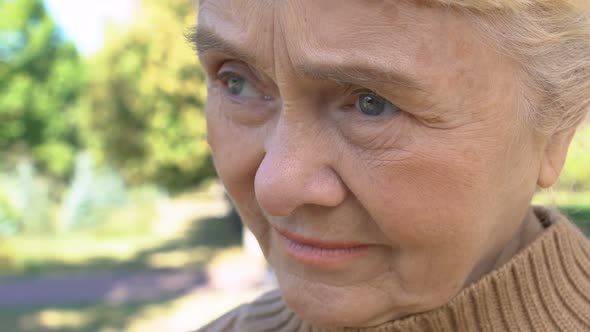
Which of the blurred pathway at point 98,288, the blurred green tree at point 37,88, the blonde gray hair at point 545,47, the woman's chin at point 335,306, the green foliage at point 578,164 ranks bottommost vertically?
the woman's chin at point 335,306

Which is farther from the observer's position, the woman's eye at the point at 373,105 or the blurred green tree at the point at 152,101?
the blurred green tree at the point at 152,101

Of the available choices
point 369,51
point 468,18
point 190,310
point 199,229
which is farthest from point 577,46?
point 199,229

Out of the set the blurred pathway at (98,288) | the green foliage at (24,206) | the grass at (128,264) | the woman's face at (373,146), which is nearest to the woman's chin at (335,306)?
the woman's face at (373,146)

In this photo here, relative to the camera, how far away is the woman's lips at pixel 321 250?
41.7 inches

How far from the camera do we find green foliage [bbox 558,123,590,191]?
130 cm

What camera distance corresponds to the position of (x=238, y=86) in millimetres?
1167

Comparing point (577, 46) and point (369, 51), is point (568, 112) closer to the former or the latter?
point (577, 46)

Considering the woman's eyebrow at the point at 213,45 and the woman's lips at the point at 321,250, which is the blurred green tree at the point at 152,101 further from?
the woman's lips at the point at 321,250

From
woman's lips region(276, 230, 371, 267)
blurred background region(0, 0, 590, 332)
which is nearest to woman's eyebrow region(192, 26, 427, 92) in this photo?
woman's lips region(276, 230, 371, 267)

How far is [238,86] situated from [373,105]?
27cm

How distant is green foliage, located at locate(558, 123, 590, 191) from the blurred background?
436 cm

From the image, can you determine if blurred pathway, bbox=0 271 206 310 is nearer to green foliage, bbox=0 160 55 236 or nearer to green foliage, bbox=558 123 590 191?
green foliage, bbox=0 160 55 236

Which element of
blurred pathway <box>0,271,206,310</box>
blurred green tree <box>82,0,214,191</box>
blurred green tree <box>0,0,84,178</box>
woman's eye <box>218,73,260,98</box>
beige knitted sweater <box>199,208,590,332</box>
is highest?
blurred green tree <box>0,0,84,178</box>

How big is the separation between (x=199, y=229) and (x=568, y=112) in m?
12.9
